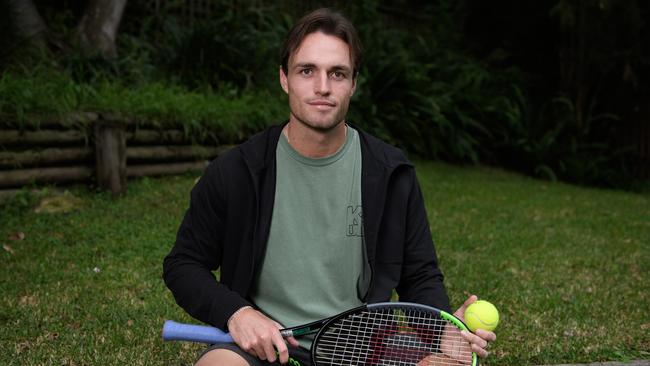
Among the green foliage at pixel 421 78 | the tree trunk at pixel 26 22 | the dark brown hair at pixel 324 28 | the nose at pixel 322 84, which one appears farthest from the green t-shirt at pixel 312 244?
the tree trunk at pixel 26 22

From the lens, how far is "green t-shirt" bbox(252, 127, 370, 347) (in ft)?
8.18

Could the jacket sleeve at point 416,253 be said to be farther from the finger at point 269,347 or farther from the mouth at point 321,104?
the finger at point 269,347

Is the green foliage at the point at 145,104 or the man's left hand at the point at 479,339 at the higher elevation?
the man's left hand at the point at 479,339

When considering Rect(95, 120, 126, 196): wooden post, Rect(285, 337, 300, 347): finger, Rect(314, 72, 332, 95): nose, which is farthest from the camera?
Rect(95, 120, 126, 196): wooden post

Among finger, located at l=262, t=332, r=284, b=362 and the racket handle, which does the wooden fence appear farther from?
finger, located at l=262, t=332, r=284, b=362

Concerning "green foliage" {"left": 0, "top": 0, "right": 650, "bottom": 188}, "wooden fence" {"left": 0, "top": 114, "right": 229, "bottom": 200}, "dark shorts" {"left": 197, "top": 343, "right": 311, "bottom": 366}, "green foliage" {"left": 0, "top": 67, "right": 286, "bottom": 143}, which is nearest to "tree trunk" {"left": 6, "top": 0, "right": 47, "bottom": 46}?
"green foliage" {"left": 0, "top": 0, "right": 650, "bottom": 188}

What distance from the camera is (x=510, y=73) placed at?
14.4 metres

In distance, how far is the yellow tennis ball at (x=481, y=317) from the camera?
235 centimetres

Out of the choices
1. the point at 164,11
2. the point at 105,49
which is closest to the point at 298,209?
the point at 105,49

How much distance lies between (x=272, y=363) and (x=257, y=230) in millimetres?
449

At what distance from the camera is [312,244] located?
2508 millimetres

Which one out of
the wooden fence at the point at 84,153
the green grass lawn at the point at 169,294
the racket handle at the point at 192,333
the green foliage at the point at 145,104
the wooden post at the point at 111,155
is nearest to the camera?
the racket handle at the point at 192,333

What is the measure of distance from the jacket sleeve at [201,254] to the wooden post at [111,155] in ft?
15.6

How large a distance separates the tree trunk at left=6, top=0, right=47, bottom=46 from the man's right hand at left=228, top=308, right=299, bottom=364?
24.5 ft
